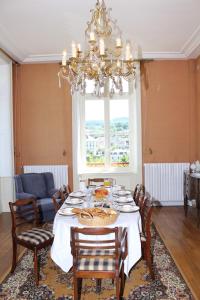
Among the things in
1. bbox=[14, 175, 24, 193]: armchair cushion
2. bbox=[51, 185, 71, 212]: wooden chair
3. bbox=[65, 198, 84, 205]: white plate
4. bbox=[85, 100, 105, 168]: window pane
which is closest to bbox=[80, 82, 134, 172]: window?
bbox=[85, 100, 105, 168]: window pane

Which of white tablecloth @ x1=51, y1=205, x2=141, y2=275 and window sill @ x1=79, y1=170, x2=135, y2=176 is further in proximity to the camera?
window sill @ x1=79, y1=170, x2=135, y2=176

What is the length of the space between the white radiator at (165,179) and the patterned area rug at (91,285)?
2809 mm

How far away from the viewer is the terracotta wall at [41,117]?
6.09 m

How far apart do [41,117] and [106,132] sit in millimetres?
1485

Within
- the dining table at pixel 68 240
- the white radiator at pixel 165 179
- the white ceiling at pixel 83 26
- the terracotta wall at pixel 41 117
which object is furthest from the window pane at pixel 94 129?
the dining table at pixel 68 240

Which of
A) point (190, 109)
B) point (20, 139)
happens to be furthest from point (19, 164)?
point (190, 109)

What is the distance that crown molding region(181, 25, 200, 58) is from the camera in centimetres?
496

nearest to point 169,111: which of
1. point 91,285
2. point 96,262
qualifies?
point 91,285

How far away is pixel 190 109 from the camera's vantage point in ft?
19.9

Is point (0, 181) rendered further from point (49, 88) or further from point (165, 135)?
point (165, 135)

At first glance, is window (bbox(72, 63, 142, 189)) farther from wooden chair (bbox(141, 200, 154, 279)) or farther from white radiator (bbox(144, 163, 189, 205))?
wooden chair (bbox(141, 200, 154, 279))

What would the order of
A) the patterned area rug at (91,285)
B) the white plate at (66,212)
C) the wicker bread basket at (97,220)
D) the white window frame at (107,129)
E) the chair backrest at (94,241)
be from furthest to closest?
the white window frame at (107,129), the white plate at (66,212), the patterned area rug at (91,285), the wicker bread basket at (97,220), the chair backrest at (94,241)

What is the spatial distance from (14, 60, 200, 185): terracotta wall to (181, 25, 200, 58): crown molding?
323 millimetres

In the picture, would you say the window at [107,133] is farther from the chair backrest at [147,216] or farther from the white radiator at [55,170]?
the chair backrest at [147,216]
